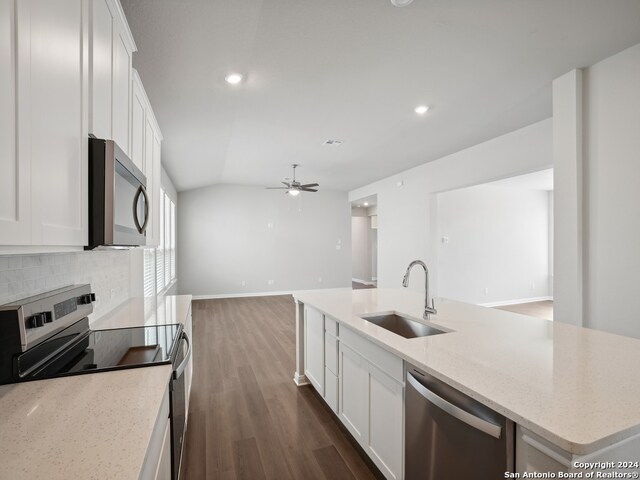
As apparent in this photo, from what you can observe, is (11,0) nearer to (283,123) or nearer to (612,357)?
(612,357)

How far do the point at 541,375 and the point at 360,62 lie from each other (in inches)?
92.6

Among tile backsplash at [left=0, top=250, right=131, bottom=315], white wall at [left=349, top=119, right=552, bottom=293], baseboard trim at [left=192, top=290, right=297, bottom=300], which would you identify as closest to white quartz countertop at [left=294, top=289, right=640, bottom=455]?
tile backsplash at [left=0, top=250, right=131, bottom=315]

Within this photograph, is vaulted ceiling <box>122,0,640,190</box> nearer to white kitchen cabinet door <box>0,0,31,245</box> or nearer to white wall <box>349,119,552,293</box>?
white wall <box>349,119,552,293</box>

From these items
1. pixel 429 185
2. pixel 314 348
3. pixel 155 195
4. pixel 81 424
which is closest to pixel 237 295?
pixel 429 185

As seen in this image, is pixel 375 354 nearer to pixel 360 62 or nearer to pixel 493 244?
pixel 360 62

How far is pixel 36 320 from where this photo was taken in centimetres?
109

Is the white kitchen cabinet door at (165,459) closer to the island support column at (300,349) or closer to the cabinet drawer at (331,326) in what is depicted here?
the cabinet drawer at (331,326)

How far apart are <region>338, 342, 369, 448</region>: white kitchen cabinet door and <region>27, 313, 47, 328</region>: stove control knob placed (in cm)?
146

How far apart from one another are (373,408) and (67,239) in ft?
5.21

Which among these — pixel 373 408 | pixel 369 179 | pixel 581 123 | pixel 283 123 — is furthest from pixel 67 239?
pixel 369 179

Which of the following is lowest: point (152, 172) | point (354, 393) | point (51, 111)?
point (354, 393)

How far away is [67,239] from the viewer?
98cm

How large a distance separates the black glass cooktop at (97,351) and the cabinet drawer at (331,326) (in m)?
1.00

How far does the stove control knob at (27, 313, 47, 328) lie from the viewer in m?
1.06
